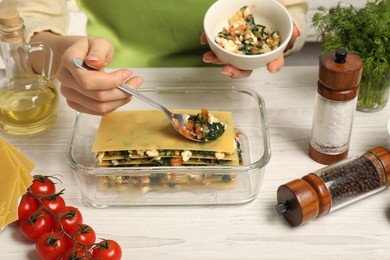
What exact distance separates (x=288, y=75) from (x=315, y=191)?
49cm

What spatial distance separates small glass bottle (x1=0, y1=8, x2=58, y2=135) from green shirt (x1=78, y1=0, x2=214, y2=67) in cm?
37

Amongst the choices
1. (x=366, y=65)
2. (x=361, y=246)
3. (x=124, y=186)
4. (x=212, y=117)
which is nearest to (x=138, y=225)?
(x=124, y=186)

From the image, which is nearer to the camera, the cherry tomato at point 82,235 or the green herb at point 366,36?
the cherry tomato at point 82,235

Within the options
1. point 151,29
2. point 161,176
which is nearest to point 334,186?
point 161,176

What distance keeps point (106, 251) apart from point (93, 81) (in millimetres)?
323

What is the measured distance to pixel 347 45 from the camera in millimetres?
1366

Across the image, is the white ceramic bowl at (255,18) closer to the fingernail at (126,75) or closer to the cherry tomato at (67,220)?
the fingernail at (126,75)

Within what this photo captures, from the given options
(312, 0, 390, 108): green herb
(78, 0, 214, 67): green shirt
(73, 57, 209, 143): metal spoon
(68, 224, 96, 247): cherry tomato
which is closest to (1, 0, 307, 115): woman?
(78, 0, 214, 67): green shirt

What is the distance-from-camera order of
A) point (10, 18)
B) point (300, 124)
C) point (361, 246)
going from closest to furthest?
point (361, 246)
point (10, 18)
point (300, 124)

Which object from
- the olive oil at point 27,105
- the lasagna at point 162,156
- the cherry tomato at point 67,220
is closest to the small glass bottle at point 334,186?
the lasagna at point 162,156

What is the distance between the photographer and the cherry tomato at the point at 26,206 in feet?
3.88

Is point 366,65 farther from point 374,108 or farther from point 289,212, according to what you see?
point 289,212

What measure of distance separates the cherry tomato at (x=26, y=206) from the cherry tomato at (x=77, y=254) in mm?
134

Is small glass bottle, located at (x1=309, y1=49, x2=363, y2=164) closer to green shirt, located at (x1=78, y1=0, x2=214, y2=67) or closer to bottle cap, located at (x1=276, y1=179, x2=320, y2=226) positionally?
bottle cap, located at (x1=276, y1=179, x2=320, y2=226)
